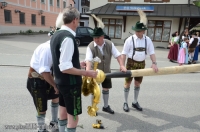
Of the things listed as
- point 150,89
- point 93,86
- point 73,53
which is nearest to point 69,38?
point 73,53

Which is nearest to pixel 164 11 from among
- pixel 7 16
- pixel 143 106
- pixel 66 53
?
pixel 143 106

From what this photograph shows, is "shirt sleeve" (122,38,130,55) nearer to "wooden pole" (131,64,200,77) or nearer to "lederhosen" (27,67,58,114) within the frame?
"wooden pole" (131,64,200,77)

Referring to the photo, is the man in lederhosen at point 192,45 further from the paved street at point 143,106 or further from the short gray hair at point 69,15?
the short gray hair at point 69,15

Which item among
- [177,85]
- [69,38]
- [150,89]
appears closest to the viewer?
[69,38]

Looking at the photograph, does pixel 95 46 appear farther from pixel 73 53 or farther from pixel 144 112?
pixel 144 112

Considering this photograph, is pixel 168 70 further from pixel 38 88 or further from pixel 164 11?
pixel 164 11

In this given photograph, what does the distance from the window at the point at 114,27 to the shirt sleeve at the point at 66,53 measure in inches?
621

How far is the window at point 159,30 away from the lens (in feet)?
52.6

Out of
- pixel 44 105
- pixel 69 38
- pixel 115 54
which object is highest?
pixel 69 38

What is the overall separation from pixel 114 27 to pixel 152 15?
147 inches

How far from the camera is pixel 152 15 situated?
50.2 feet

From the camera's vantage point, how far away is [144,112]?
388 centimetres

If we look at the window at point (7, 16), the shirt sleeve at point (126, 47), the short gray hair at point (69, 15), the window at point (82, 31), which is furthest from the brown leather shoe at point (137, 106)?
the window at point (7, 16)

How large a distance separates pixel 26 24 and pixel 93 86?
25211 millimetres
